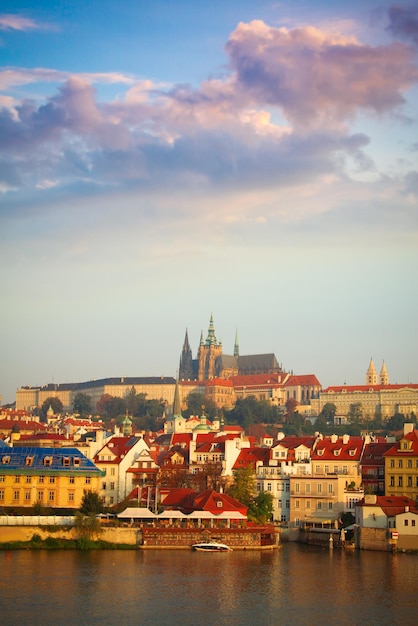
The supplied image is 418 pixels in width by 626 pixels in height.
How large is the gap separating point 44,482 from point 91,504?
620 centimetres

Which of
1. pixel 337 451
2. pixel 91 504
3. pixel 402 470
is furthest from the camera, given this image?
pixel 337 451

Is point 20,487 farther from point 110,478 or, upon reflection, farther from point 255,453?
point 255,453

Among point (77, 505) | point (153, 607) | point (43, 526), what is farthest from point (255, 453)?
point (153, 607)

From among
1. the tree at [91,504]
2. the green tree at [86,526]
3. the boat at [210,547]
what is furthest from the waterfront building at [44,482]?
the boat at [210,547]

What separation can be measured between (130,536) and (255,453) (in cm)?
2289

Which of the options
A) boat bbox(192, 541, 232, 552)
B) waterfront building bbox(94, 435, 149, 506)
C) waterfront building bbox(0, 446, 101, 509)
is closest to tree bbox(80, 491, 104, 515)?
waterfront building bbox(0, 446, 101, 509)

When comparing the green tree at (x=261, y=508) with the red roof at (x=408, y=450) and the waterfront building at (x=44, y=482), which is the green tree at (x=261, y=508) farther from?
the waterfront building at (x=44, y=482)

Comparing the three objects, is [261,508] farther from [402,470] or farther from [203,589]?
[203,589]

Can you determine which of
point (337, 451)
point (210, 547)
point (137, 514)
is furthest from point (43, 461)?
point (337, 451)

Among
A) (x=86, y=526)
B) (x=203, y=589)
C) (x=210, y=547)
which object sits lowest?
(x=203, y=589)

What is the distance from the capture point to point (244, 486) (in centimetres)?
Result: 8000

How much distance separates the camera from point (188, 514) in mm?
71375

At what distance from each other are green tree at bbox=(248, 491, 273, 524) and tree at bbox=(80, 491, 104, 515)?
10305 millimetres

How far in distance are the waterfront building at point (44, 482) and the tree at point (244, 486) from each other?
9.82 meters
